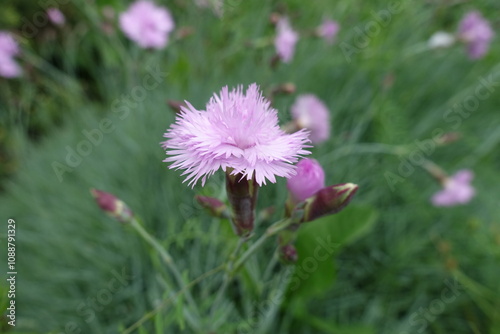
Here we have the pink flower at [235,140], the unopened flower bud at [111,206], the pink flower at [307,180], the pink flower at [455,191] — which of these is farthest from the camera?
the pink flower at [455,191]

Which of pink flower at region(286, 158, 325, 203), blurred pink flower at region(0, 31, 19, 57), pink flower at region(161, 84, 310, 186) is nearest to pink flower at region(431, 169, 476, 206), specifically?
pink flower at region(286, 158, 325, 203)

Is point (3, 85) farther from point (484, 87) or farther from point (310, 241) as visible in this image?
point (484, 87)

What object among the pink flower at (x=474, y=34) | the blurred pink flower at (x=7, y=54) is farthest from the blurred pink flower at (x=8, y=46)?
the pink flower at (x=474, y=34)

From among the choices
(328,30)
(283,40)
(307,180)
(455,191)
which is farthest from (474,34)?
(307,180)

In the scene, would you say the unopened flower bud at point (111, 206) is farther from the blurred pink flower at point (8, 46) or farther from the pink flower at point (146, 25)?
the blurred pink flower at point (8, 46)

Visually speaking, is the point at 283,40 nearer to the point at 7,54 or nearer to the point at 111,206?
the point at 111,206

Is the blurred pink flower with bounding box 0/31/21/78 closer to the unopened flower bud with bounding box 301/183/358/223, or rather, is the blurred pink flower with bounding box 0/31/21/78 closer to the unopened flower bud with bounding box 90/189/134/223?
the unopened flower bud with bounding box 90/189/134/223

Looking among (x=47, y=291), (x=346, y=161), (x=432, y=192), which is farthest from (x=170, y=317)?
(x=432, y=192)
